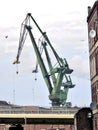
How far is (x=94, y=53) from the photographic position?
7631cm

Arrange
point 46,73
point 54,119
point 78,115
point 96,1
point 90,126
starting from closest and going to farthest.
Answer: point 90,126 < point 78,115 < point 96,1 < point 54,119 < point 46,73

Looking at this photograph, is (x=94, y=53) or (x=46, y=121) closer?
(x=94, y=53)

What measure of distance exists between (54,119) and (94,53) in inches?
1138

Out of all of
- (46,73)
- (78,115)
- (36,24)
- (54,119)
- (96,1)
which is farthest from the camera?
(36,24)

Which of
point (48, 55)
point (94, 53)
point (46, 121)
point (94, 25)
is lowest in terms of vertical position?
point (46, 121)

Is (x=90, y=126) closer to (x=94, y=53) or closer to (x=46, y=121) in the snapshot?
(x=94, y=53)

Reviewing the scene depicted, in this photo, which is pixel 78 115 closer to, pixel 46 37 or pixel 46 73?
pixel 46 73

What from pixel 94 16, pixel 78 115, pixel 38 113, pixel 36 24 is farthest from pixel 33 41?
pixel 78 115

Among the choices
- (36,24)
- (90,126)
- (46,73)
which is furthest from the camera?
(36,24)

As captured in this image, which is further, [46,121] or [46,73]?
[46,73]

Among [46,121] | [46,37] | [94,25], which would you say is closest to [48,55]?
[46,37]

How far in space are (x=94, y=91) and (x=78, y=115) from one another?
188ft

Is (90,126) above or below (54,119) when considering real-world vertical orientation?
below

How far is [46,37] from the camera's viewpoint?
160 m
